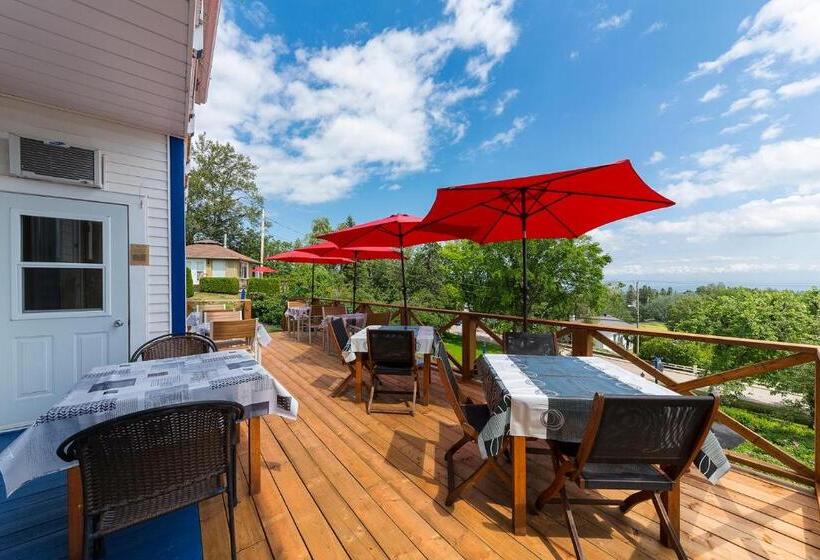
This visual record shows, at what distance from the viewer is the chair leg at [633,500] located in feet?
6.02

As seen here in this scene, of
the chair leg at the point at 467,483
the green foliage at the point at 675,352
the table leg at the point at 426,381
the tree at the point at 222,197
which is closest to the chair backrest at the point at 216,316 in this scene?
the table leg at the point at 426,381

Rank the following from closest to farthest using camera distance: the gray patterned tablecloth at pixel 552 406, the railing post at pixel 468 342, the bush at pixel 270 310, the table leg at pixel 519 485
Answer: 1. the gray patterned tablecloth at pixel 552 406
2. the table leg at pixel 519 485
3. the railing post at pixel 468 342
4. the bush at pixel 270 310

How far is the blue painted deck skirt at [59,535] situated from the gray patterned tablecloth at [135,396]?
635 mm

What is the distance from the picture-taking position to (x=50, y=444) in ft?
4.51

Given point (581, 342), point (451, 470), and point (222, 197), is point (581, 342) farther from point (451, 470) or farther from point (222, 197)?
point (222, 197)

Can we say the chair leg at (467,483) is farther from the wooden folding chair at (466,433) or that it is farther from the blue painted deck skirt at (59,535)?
the blue painted deck skirt at (59,535)

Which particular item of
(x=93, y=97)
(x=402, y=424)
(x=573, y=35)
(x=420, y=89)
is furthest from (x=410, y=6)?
(x=402, y=424)

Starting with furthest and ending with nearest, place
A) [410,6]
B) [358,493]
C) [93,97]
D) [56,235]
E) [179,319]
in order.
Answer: [410,6], [179,319], [56,235], [93,97], [358,493]

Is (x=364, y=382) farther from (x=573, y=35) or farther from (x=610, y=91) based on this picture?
(x=610, y=91)

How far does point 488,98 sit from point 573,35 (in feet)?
15.3

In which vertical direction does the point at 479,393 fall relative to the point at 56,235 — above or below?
below

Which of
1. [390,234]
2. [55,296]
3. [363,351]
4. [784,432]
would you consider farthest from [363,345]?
[784,432]

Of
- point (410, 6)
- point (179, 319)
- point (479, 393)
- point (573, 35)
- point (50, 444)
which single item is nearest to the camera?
point (50, 444)

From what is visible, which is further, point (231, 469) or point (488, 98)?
point (488, 98)
